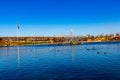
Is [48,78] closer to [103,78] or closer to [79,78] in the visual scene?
[79,78]

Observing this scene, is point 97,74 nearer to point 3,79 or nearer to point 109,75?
point 109,75

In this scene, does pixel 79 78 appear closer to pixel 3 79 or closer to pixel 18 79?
pixel 18 79

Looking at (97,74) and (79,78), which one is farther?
(97,74)

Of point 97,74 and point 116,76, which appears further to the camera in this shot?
point 97,74

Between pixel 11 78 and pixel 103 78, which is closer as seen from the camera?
pixel 103 78

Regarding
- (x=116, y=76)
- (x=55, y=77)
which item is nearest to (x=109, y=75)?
(x=116, y=76)

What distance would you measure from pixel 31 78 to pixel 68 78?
21.0 ft

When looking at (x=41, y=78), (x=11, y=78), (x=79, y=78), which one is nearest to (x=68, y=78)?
(x=79, y=78)

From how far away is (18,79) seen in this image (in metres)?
39.7

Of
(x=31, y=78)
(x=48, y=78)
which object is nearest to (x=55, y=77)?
(x=48, y=78)

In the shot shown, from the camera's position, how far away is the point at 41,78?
131 ft

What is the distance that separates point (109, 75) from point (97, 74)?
2345 mm

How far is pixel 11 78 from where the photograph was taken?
40.9m

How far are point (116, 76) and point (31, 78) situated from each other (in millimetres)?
14451
